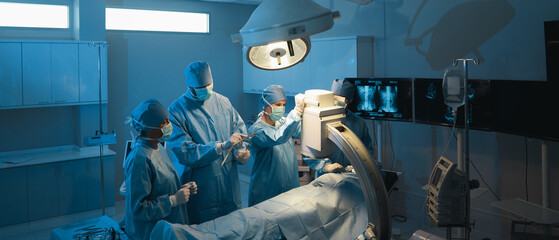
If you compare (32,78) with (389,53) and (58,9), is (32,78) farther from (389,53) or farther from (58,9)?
(389,53)

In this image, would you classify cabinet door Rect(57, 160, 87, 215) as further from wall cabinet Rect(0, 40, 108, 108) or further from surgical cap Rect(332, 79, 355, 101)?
surgical cap Rect(332, 79, 355, 101)

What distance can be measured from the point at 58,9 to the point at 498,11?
15.8 feet

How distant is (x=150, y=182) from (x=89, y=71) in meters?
3.19

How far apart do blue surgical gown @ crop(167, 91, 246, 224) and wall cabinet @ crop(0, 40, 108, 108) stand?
2200 mm

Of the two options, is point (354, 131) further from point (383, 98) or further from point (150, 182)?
point (150, 182)

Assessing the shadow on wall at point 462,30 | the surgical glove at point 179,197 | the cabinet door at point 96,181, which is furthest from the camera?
the cabinet door at point 96,181

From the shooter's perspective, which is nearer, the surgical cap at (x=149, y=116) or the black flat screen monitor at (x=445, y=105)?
the surgical cap at (x=149, y=116)

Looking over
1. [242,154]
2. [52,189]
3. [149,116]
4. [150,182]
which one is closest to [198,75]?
[242,154]

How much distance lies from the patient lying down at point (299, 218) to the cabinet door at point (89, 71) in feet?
11.0

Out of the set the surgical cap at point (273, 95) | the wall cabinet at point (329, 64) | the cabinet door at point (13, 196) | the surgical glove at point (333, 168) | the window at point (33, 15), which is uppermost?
the window at point (33, 15)

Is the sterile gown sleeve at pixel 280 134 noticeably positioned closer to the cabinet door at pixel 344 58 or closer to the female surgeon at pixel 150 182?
the female surgeon at pixel 150 182

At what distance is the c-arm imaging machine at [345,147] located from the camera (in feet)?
7.45

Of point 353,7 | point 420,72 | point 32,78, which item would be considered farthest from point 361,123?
point 32,78

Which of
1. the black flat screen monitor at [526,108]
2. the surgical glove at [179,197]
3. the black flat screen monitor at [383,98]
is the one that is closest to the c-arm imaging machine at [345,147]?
the surgical glove at [179,197]
